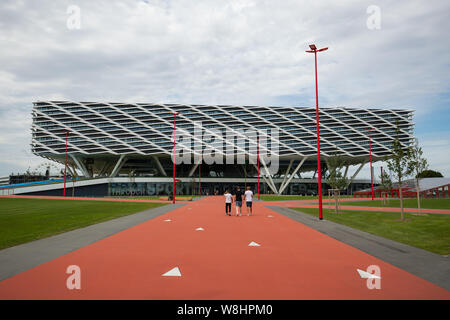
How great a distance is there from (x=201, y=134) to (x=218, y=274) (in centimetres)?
6084

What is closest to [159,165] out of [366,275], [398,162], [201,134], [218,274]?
[201,134]

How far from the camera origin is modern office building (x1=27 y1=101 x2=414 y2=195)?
63.3m

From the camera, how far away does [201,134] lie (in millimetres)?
65250

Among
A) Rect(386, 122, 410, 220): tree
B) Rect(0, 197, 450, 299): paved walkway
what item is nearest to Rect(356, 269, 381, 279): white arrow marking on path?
Rect(0, 197, 450, 299): paved walkway

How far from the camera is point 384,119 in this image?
Result: 2744 inches

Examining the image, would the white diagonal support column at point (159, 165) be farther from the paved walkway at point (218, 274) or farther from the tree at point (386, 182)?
the paved walkway at point (218, 274)

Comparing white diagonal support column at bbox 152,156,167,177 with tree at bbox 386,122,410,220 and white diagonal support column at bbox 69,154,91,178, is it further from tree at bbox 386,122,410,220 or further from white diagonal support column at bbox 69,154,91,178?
tree at bbox 386,122,410,220

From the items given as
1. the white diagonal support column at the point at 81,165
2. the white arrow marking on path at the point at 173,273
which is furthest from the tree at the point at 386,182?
the white diagonal support column at the point at 81,165

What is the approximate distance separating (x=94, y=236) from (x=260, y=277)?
6229 millimetres

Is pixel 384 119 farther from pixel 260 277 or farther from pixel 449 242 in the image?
pixel 260 277

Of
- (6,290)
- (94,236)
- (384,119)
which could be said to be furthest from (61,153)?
(384,119)

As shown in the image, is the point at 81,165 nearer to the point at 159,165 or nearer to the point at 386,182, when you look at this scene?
the point at 159,165

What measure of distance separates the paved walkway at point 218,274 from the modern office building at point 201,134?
5333 centimetres

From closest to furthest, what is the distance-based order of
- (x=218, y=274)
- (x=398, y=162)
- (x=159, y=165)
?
(x=218, y=274), (x=398, y=162), (x=159, y=165)
